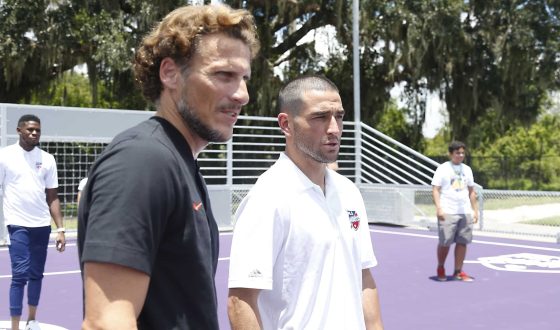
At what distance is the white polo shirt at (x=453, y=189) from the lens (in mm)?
8859

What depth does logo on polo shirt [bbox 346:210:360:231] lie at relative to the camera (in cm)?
283

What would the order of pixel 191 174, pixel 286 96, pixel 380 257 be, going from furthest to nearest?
pixel 380 257 < pixel 286 96 < pixel 191 174

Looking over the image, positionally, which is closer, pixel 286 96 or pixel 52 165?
pixel 286 96

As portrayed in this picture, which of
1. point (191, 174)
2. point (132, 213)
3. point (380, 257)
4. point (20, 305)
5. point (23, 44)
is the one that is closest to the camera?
point (132, 213)

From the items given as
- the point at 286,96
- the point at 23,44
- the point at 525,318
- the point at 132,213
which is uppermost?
the point at 23,44

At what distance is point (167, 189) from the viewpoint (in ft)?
4.94

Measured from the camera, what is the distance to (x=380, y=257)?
11016mm

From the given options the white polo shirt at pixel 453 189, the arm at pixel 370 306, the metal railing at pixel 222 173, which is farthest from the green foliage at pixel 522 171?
the arm at pixel 370 306

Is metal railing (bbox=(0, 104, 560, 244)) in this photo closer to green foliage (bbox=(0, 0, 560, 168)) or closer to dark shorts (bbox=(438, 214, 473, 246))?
green foliage (bbox=(0, 0, 560, 168))

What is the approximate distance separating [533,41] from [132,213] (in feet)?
68.3

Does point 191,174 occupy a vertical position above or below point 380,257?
above

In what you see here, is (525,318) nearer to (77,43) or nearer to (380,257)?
(380,257)

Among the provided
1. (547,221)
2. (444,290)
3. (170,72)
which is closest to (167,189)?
(170,72)

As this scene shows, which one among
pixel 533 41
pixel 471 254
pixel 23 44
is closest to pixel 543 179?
pixel 533 41
